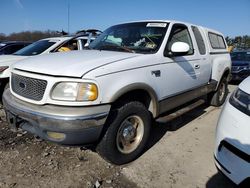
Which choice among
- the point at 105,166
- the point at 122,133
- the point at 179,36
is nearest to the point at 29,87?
the point at 122,133

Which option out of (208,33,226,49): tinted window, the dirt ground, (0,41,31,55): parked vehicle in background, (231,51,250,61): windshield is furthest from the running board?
(0,41,31,55): parked vehicle in background

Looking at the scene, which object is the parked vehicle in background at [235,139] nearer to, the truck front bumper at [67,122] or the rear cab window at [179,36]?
the truck front bumper at [67,122]

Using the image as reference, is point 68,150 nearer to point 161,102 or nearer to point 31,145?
point 31,145

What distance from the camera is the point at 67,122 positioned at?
287 cm

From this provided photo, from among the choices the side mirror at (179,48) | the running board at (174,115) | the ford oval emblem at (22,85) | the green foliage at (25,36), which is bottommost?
the green foliage at (25,36)

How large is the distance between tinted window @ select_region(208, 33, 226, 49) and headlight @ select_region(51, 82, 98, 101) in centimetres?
378

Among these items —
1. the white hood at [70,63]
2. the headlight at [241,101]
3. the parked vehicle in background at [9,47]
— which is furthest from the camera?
the parked vehicle in background at [9,47]

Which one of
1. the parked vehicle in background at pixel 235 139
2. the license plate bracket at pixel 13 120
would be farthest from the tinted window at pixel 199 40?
the license plate bracket at pixel 13 120

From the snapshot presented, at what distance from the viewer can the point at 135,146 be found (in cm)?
376

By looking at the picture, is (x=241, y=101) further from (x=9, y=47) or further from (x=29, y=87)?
(x=9, y=47)

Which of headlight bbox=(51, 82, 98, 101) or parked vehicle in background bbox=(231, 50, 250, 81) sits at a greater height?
headlight bbox=(51, 82, 98, 101)

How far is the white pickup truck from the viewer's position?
2.96 meters

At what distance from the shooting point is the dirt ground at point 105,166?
3236 millimetres

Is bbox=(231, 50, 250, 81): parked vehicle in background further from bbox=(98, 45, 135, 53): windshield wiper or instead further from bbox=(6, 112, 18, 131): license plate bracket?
bbox=(6, 112, 18, 131): license plate bracket
